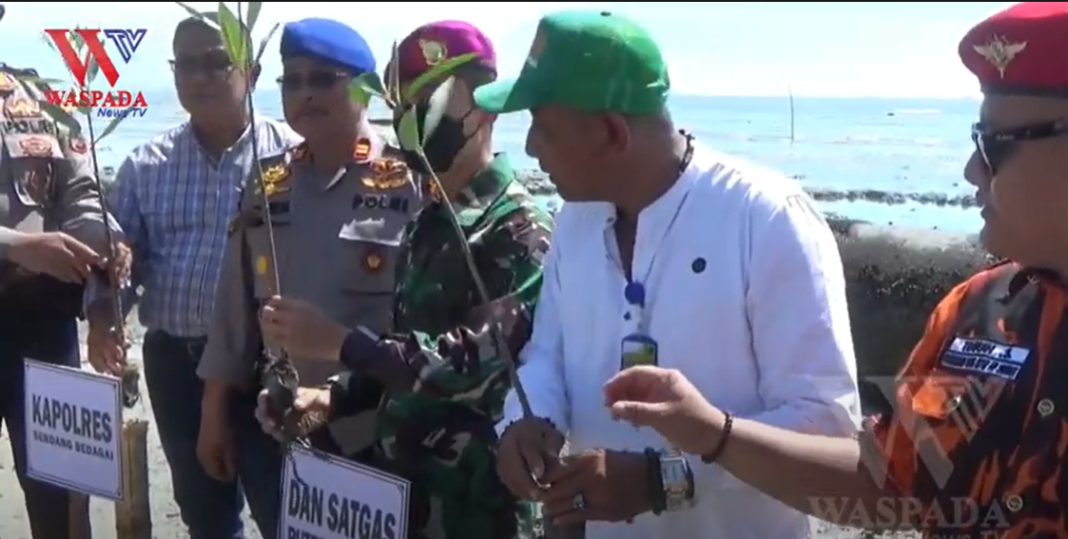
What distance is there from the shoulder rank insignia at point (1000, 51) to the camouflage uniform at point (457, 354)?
979 millimetres

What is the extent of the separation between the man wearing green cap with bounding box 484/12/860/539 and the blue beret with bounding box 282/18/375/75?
892 mm

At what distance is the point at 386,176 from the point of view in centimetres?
306

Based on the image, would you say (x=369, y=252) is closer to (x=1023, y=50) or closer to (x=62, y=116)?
(x=62, y=116)

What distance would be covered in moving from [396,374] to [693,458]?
0.72 meters

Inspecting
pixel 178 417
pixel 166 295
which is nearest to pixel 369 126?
pixel 166 295

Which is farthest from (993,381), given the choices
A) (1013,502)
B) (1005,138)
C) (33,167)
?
(33,167)

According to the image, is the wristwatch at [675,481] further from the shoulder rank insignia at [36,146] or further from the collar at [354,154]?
the shoulder rank insignia at [36,146]

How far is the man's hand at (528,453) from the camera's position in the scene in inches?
79.7

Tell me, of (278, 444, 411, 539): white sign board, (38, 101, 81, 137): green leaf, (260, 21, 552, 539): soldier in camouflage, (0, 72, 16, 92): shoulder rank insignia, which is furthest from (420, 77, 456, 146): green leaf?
(0, 72, 16, 92): shoulder rank insignia

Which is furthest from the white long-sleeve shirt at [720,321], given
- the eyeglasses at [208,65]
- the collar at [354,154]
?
the eyeglasses at [208,65]

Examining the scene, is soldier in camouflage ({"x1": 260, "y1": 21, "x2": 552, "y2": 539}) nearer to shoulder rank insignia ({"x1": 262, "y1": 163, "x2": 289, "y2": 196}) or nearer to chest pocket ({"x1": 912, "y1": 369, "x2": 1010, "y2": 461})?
shoulder rank insignia ({"x1": 262, "y1": 163, "x2": 289, "y2": 196})

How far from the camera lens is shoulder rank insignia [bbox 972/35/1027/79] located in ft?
5.33

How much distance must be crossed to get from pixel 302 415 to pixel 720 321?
1.19 meters

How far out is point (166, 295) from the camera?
3.50 metres
